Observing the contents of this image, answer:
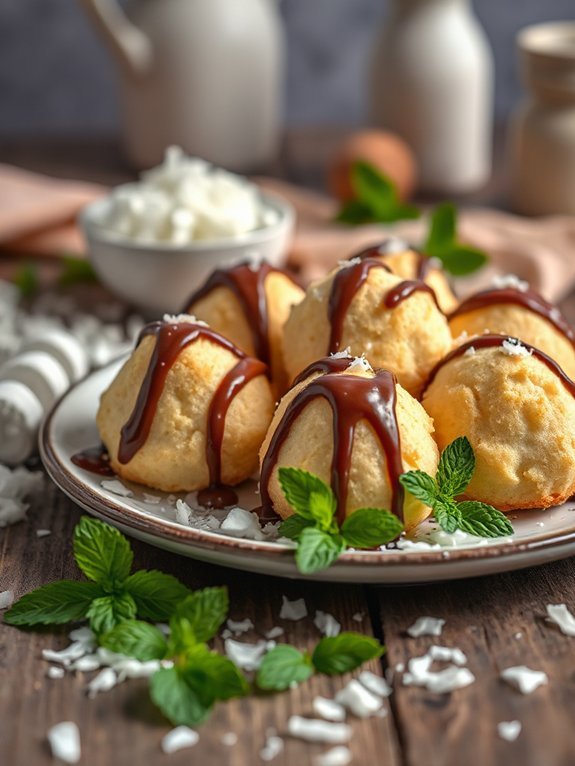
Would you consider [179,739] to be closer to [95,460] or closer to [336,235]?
[95,460]

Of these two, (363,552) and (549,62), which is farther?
(549,62)

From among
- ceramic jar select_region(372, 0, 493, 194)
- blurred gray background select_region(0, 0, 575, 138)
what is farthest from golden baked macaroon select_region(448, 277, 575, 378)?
blurred gray background select_region(0, 0, 575, 138)

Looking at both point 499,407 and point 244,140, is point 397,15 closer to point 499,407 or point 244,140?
point 244,140

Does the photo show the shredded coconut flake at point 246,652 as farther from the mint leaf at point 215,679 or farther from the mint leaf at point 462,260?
the mint leaf at point 462,260

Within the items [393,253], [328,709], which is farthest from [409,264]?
[328,709]

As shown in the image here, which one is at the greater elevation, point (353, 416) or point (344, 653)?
point (353, 416)

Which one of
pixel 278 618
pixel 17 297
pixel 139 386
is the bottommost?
pixel 17 297

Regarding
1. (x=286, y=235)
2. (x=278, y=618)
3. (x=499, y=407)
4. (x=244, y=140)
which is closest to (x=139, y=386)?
(x=278, y=618)
